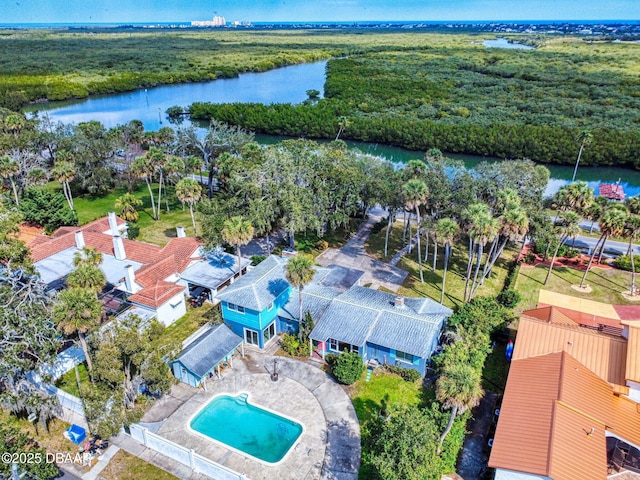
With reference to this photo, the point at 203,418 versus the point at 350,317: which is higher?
the point at 350,317

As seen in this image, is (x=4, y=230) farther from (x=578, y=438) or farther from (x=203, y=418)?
(x=578, y=438)

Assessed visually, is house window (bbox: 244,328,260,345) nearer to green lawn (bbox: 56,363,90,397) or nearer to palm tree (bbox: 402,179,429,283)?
green lawn (bbox: 56,363,90,397)

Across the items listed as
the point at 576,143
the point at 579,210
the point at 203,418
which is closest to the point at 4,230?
the point at 203,418

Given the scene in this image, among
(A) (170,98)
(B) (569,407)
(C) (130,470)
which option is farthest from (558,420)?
(A) (170,98)

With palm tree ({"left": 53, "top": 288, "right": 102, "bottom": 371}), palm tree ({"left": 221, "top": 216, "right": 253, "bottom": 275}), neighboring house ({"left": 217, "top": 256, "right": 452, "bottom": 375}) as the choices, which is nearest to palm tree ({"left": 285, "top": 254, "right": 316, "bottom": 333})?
neighboring house ({"left": 217, "top": 256, "right": 452, "bottom": 375})

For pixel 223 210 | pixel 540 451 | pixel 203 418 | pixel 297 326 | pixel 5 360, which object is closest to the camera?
pixel 540 451

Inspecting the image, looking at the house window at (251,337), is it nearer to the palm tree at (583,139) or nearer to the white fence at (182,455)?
the white fence at (182,455)

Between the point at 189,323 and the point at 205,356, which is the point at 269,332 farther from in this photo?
the point at 189,323
